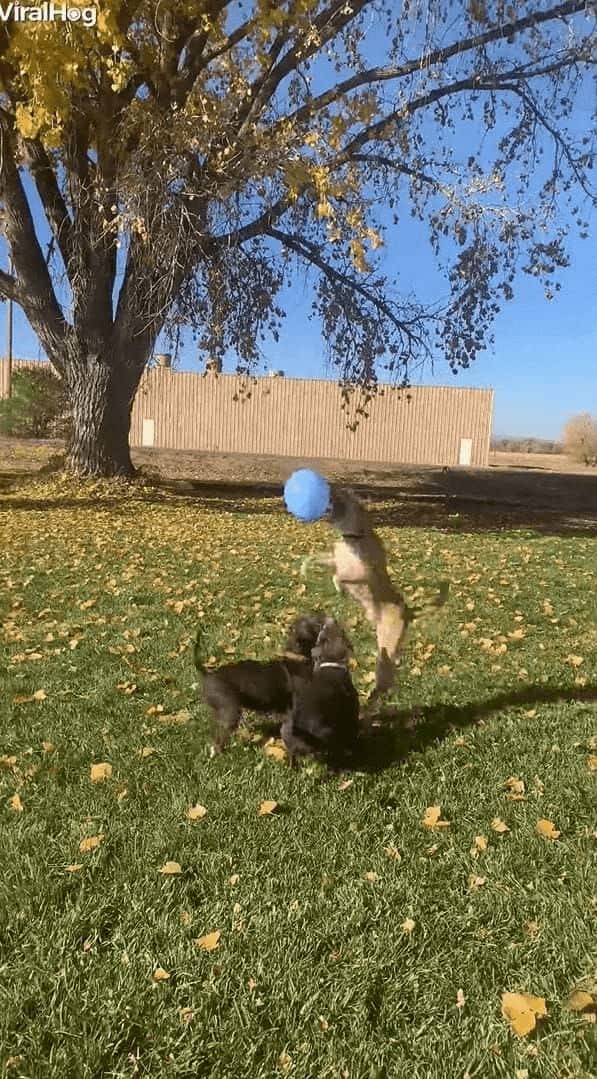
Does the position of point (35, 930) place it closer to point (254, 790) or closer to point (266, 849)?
point (266, 849)

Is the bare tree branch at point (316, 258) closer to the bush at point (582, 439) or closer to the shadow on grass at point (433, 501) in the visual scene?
the shadow on grass at point (433, 501)

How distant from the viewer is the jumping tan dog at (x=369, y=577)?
3402 mm

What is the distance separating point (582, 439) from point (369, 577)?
3842 centimetres

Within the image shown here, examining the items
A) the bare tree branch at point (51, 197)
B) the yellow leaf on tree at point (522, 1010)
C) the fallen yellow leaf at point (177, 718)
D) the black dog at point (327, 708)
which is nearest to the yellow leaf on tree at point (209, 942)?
the yellow leaf on tree at point (522, 1010)

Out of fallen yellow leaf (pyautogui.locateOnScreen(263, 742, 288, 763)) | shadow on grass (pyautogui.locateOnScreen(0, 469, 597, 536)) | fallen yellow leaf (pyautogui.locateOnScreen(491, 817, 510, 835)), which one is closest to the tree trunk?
shadow on grass (pyautogui.locateOnScreen(0, 469, 597, 536))

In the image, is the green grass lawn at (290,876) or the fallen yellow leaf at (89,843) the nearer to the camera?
the green grass lawn at (290,876)

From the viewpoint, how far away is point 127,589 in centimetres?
830

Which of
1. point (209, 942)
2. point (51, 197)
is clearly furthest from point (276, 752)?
point (51, 197)

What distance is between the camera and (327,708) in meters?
3.87

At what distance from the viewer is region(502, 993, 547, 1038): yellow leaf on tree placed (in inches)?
94.4

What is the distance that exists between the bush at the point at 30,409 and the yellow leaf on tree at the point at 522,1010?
28.6 meters

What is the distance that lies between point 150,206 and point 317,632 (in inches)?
418

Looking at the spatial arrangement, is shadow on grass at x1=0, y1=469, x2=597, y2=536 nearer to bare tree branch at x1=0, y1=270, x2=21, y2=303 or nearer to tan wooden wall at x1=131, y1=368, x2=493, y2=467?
bare tree branch at x1=0, y1=270, x2=21, y2=303

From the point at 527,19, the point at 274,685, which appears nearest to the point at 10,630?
the point at 274,685
